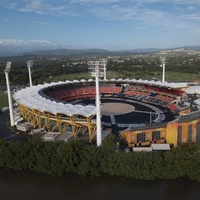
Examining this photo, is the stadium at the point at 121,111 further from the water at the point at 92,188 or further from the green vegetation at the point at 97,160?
the water at the point at 92,188

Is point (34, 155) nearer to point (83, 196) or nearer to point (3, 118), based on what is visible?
point (83, 196)

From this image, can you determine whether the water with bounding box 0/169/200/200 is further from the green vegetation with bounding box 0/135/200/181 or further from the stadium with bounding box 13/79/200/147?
the stadium with bounding box 13/79/200/147

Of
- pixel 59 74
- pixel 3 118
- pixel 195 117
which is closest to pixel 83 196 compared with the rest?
pixel 195 117

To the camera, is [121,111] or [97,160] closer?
[97,160]

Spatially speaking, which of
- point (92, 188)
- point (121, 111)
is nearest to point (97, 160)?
point (92, 188)

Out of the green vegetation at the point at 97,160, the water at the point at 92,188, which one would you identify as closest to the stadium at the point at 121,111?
the green vegetation at the point at 97,160

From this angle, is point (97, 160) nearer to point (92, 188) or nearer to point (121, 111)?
point (92, 188)
